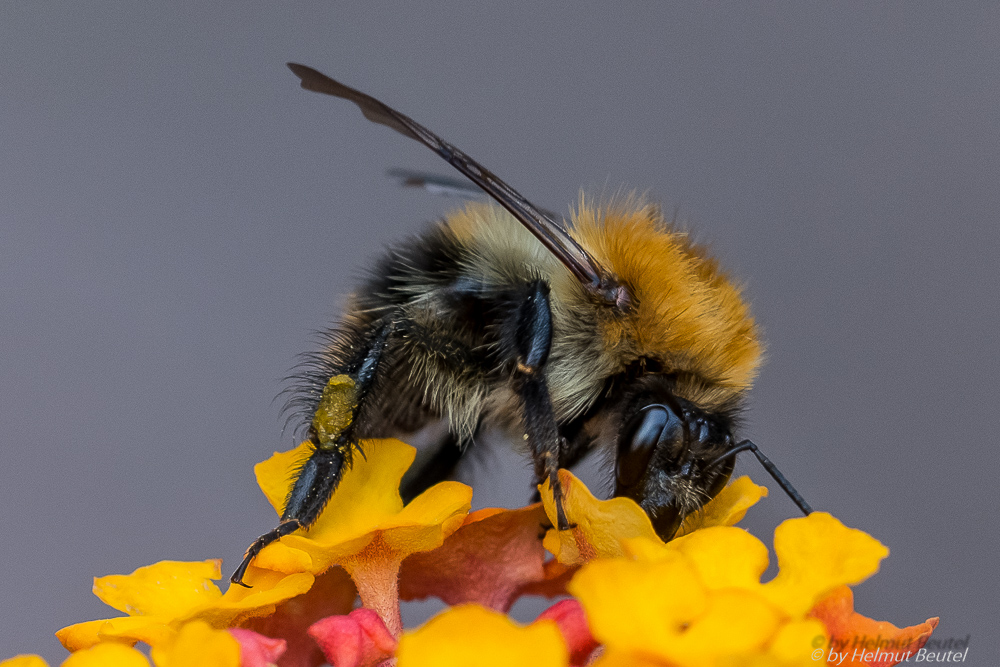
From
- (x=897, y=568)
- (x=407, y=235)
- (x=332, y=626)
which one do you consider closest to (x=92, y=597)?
(x=407, y=235)

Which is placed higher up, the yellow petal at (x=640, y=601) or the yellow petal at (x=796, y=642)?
the yellow petal at (x=640, y=601)

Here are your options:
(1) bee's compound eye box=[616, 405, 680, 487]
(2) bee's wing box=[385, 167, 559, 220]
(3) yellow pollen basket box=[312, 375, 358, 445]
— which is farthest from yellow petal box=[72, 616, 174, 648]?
(2) bee's wing box=[385, 167, 559, 220]

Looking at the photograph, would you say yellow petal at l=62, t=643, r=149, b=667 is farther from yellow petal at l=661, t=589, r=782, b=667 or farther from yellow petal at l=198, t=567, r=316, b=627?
yellow petal at l=661, t=589, r=782, b=667

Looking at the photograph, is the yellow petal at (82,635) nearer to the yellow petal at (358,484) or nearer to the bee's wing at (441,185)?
the yellow petal at (358,484)

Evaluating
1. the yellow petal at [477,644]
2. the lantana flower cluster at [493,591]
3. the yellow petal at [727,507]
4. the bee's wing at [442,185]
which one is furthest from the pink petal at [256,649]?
the bee's wing at [442,185]

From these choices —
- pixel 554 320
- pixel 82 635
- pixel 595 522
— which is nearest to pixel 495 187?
pixel 554 320
